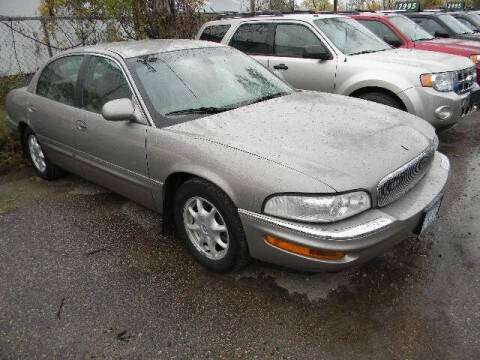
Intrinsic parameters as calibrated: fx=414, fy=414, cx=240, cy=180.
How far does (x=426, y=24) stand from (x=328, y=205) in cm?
907

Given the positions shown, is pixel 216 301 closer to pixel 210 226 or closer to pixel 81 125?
pixel 210 226

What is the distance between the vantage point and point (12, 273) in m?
3.12

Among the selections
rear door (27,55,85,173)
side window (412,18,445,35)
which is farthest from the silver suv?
side window (412,18,445,35)

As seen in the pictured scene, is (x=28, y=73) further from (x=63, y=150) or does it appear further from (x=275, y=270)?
(x=275, y=270)

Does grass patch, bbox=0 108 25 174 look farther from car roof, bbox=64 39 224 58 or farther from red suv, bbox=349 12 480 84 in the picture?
red suv, bbox=349 12 480 84

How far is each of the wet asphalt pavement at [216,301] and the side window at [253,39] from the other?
11.7ft

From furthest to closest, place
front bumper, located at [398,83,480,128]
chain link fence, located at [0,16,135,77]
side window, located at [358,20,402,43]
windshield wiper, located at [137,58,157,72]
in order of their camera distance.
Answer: chain link fence, located at [0,16,135,77]
side window, located at [358,20,402,43]
front bumper, located at [398,83,480,128]
windshield wiper, located at [137,58,157,72]

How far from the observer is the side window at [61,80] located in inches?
155

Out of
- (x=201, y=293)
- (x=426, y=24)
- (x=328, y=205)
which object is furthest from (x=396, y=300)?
(x=426, y=24)

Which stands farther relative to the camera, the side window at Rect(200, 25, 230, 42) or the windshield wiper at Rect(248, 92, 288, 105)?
the side window at Rect(200, 25, 230, 42)

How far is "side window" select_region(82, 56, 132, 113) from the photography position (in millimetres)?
3363

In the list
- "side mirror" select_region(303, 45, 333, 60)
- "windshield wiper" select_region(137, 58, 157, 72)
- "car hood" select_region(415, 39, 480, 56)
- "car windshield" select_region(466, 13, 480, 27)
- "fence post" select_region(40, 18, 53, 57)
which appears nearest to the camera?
"windshield wiper" select_region(137, 58, 157, 72)

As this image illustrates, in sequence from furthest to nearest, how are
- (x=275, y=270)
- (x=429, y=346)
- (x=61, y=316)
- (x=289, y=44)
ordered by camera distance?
(x=289, y=44) < (x=275, y=270) < (x=61, y=316) < (x=429, y=346)

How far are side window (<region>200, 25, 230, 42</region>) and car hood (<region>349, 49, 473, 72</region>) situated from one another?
7.28 feet
